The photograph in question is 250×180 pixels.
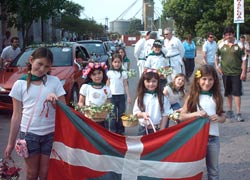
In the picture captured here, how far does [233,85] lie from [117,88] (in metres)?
2.84

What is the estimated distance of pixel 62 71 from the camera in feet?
35.3

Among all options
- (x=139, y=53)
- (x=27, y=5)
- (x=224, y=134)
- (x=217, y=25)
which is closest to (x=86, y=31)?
(x=217, y=25)

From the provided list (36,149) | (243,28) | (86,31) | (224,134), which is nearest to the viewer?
(36,149)

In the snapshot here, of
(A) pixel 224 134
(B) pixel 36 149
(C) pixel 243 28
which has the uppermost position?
(C) pixel 243 28

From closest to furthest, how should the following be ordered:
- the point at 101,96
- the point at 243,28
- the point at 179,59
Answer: the point at 101,96 → the point at 179,59 → the point at 243,28

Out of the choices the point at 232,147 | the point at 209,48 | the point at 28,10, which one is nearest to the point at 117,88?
the point at 232,147

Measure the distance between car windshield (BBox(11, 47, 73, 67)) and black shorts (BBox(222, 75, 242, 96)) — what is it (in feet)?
13.0

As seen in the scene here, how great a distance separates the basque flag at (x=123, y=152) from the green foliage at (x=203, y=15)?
78.6 feet

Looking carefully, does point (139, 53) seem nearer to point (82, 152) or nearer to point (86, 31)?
point (82, 152)

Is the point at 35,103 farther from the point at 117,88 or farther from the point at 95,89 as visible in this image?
the point at 117,88

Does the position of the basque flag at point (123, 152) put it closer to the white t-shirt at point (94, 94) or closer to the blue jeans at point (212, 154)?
the blue jeans at point (212, 154)

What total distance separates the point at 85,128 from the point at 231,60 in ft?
19.2

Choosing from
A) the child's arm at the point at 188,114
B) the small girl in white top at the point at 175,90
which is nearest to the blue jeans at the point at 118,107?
the small girl in white top at the point at 175,90

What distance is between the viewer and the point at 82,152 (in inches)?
177
